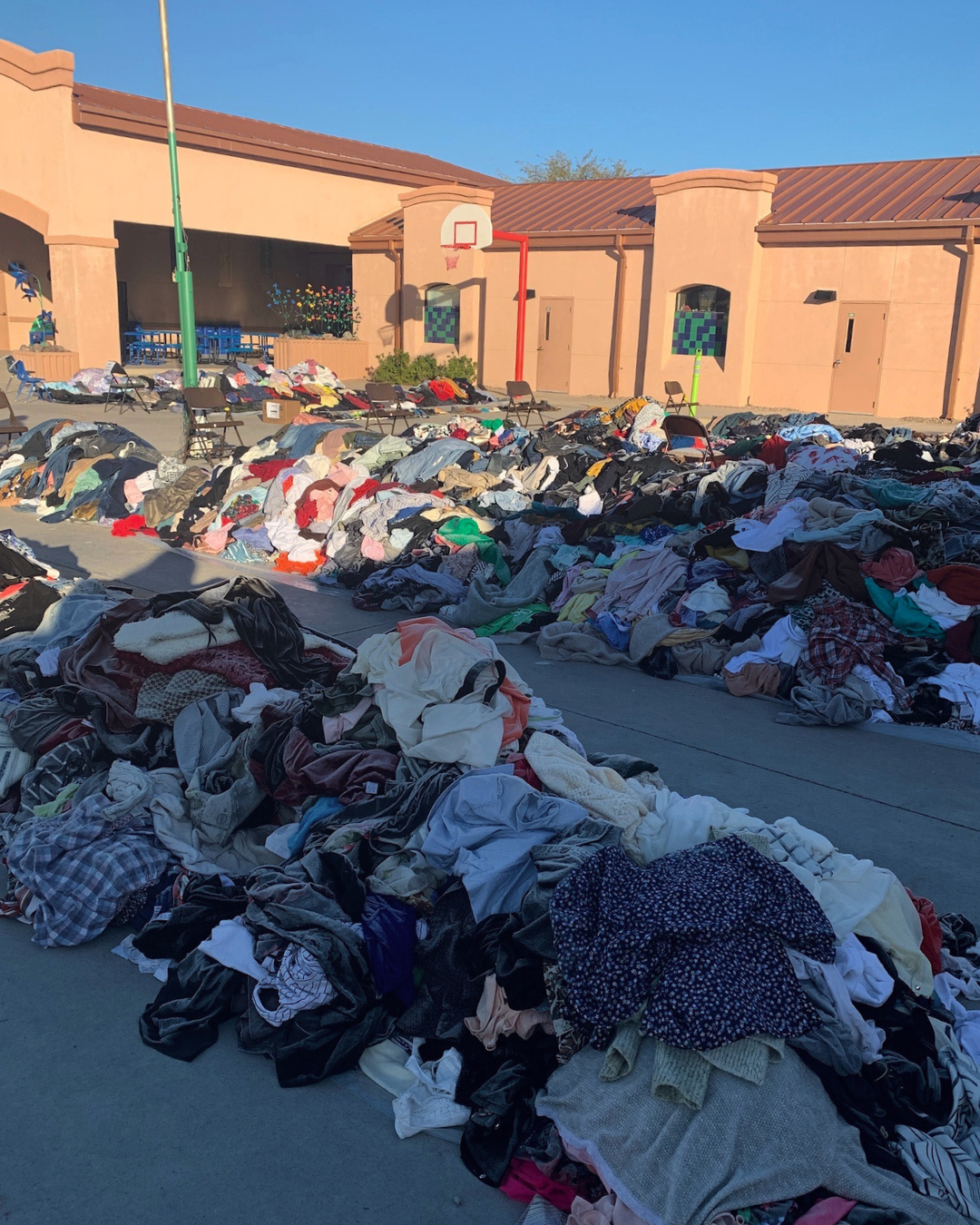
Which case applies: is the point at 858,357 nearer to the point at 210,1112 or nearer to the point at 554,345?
the point at 554,345

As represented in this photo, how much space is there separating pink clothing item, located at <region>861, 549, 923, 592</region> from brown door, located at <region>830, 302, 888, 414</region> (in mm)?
14351

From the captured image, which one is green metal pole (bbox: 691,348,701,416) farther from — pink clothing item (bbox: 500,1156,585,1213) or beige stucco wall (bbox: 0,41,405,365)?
pink clothing item (bbox: 500,1156,585,1213)

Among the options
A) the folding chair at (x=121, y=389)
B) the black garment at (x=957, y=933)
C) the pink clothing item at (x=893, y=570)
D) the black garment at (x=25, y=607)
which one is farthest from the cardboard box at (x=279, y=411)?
the black garment at (x=957, y=933)

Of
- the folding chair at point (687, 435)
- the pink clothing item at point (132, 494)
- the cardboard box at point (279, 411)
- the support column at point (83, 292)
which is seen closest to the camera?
the folding chair at point (687, 435)

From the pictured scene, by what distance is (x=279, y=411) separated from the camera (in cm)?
1883

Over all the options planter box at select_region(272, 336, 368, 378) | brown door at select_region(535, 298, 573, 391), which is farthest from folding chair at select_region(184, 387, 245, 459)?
brown door at select_region(535, 298, 573, 391)

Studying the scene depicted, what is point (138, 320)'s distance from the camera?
34688 mm

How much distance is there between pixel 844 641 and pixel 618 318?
1809 centimetres

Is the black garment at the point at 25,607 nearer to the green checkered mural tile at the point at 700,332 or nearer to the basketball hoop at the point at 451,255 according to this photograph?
the green checkered mural tile at the point at 700,332

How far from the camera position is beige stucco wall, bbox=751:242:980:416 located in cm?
1942

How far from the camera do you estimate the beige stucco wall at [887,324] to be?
19422 mm

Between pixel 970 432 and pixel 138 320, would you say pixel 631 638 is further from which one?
pixel 138 320

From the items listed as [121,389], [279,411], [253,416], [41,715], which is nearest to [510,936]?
[41,715]

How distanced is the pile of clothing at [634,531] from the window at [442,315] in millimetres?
12686
